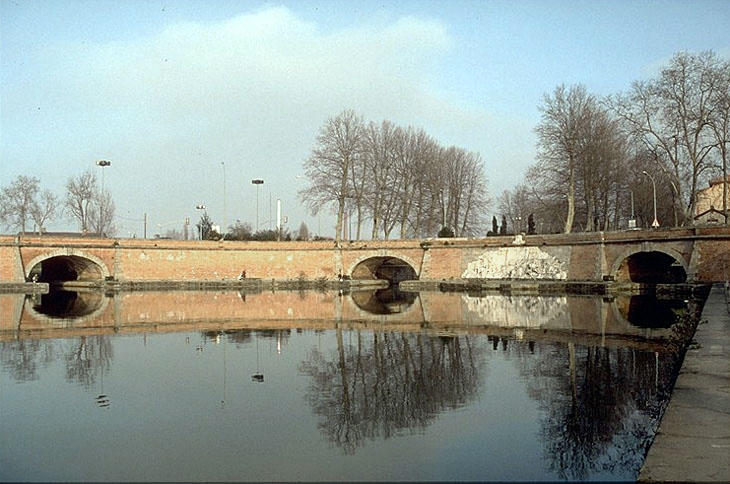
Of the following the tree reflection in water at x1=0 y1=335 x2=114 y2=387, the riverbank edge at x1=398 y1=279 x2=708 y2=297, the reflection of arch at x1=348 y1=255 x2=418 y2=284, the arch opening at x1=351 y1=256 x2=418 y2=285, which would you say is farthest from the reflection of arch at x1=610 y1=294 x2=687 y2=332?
the arch opening at x1=351 y1=256 x2=418 y2=285

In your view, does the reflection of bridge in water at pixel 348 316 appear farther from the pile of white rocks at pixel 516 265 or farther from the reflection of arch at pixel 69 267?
the reflection of arch at pixel 69 267

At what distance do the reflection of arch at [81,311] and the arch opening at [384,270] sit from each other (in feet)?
66.3

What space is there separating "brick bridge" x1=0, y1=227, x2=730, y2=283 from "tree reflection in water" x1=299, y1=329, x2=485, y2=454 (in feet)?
65.9

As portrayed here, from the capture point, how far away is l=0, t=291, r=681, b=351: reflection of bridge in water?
2059 cm

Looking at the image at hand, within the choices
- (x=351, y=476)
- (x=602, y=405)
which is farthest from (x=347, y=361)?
(x=351, y=476)

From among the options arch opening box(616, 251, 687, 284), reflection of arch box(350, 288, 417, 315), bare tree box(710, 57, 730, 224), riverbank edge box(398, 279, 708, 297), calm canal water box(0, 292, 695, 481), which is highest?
bare tree box(710, 57, 730, 224)

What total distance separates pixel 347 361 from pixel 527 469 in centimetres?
Answer: 820

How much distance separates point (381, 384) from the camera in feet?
42.1

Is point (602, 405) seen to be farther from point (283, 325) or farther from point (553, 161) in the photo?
point (553, 161)

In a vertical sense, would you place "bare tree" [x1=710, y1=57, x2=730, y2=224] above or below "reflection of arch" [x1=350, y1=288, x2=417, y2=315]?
above

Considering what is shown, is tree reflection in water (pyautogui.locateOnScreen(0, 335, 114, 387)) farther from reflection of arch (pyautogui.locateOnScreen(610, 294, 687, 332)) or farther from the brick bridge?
the brick bridge

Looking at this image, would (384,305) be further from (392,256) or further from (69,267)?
(69,267)

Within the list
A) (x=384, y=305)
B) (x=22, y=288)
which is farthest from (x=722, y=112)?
(x=22, y=288)

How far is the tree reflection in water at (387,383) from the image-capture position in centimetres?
988
